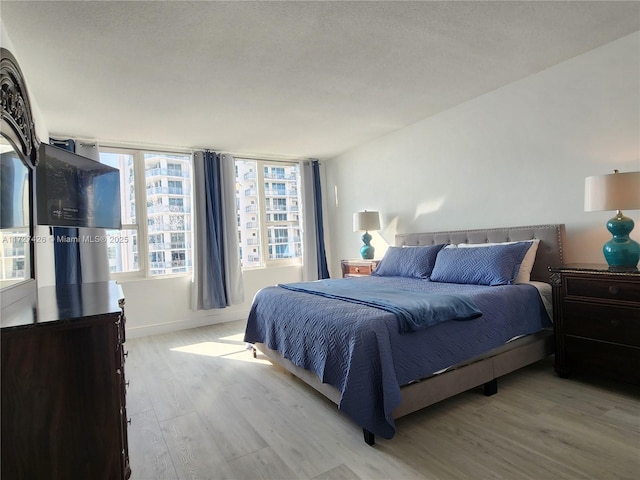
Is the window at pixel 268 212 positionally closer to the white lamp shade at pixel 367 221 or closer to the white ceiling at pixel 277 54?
the white lamp shade at pixel 367 221

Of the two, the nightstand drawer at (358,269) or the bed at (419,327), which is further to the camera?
the nightstand drawer at (358,269)

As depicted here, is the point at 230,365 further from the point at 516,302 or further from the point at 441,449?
the point at 516,302

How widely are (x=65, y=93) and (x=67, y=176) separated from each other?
0.95 m

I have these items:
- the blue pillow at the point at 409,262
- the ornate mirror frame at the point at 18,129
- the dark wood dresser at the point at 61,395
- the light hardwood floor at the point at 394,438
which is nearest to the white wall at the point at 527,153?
the blue pillow at the point at 409,262

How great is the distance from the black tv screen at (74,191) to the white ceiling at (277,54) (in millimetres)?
682

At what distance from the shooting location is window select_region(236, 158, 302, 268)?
5445 millimetres

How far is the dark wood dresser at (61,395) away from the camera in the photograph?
1.15m

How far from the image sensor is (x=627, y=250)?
2406 millimetres

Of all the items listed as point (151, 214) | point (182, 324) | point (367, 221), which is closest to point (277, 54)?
point (367, 221)

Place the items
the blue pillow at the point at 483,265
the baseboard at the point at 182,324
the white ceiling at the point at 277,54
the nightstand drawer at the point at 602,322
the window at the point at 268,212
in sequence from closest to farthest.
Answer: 1. the white ceiling at the point at 277,54
2. the nightstand drawer at the point at 602,322
3. the blue pillow at the point at 483,265
4. the baseboard at the point at 182,324
5. the window at the point at 268,212

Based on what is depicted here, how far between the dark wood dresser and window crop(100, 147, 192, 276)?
345 centimetres

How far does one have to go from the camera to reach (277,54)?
8.38 ft

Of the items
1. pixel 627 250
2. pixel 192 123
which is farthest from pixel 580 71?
pixel 192 123

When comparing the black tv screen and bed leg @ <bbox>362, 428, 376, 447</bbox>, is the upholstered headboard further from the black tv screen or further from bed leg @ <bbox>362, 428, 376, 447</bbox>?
the black tv screen
